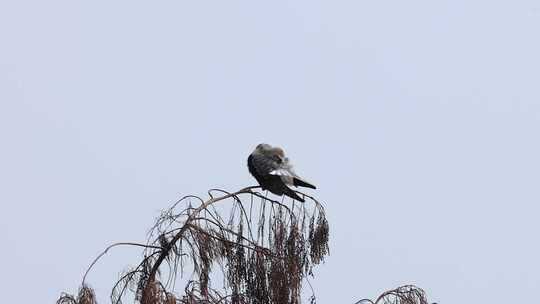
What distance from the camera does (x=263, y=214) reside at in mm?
8555

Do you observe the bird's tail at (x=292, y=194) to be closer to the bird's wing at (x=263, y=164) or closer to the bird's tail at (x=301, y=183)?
the bird's tail at (x=301, y=183)

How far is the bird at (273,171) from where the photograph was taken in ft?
31.4

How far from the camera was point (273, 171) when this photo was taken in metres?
9.87

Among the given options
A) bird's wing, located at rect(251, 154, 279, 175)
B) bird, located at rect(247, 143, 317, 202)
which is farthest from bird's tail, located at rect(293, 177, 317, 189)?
bird's wing, located at rect(251, 154, 279, 175)

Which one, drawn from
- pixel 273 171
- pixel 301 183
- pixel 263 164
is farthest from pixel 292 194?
pixel 263 164

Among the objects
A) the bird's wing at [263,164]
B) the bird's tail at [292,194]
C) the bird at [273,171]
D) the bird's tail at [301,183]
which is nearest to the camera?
the bird's tail at [292,194]

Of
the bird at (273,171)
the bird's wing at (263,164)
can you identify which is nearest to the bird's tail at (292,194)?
the bird at (273,171)

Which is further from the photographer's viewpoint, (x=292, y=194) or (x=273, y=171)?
(x=273, y=171)

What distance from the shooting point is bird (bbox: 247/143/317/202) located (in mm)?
9562

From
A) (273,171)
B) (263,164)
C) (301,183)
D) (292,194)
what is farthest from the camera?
(263,164)

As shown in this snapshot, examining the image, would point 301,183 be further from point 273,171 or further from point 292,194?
point 273,171

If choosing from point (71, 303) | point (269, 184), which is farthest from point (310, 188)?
point (71, 303)

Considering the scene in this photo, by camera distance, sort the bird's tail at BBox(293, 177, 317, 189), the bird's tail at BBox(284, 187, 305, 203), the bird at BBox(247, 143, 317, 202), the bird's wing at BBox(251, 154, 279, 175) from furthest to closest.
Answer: the bird's wing at BBox(251, 154, 279, 175), the bird at BBox(247, 143, 317, 202), the bird's tail at BBox(293, 177, 317, 189), the bird's tail at BBox(284, 187, 305, 203)

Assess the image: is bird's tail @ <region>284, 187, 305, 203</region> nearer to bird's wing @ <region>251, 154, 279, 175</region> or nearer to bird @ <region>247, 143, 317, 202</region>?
bird @ <region>247, 143, 317, 202</region>
